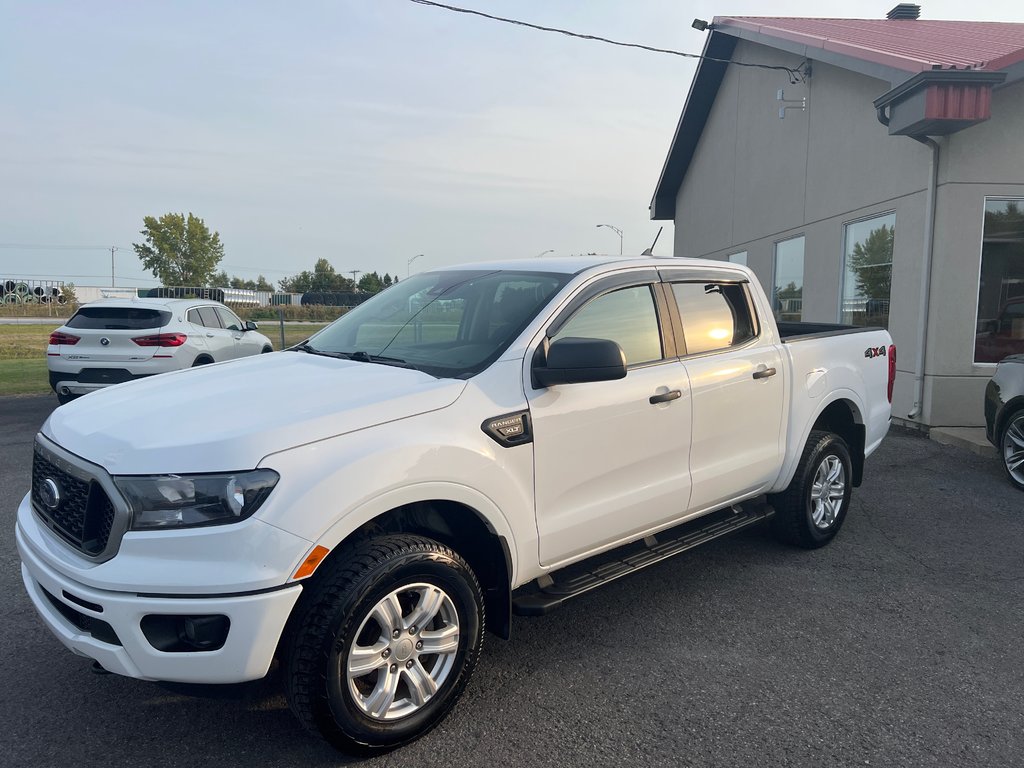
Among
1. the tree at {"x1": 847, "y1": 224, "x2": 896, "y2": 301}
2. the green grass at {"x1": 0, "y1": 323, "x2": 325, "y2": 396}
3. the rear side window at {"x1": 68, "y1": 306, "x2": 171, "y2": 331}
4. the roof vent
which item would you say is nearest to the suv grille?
the rear side window at {"x1": 68, "y1": 306, "x2": 171, "y2": 331}

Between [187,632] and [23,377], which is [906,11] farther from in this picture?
[23,377]

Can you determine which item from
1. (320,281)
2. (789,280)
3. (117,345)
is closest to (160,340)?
(117,345)

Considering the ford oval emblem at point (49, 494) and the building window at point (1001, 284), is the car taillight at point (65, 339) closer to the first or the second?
the ford oval emblem at point (49, 494)

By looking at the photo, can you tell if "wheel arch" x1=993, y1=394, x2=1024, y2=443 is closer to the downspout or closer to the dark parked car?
the dark parked car

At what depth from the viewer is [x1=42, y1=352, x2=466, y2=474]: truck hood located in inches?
98.0

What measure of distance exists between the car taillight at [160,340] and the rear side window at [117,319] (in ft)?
0.53

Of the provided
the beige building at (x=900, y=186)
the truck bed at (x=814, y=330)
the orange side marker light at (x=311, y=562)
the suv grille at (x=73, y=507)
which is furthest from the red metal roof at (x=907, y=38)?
the suv grille at (x=73, y=507)

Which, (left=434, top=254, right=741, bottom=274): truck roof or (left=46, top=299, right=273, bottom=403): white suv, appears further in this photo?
(left=46, top=299, right=273, bottom=403): white suv

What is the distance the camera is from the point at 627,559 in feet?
12.1

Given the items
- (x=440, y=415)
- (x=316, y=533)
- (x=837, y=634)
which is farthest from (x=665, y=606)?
(x=316, y=533)

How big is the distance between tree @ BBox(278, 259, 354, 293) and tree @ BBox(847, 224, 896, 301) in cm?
8454

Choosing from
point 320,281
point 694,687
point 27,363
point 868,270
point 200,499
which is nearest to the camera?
point 200,499

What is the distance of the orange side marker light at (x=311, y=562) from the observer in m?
2.48

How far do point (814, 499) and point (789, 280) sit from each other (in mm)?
9333
